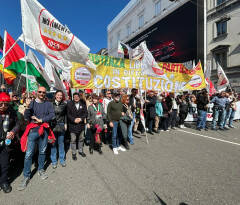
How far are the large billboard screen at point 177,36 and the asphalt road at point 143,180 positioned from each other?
18.1 m

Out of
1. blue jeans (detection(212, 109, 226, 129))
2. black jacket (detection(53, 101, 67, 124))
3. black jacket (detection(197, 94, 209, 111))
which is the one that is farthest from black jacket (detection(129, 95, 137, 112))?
blue jeans (detection(212, 109, 226, 129))

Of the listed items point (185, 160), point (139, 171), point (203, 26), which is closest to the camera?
point (139, 171)

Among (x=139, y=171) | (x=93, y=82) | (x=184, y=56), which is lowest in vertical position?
(x=139, y=171)

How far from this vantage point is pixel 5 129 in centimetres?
239

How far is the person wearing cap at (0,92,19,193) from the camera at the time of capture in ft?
7.75

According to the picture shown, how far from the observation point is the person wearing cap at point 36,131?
2.66m

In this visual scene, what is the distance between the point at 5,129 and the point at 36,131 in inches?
18.6

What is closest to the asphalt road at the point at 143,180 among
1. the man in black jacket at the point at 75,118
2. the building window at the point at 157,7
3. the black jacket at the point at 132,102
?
the man in black jacket at the point at 75,118

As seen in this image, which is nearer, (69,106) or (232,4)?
(69,106)

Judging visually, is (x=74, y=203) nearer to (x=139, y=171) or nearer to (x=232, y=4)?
(x=139, y=171)

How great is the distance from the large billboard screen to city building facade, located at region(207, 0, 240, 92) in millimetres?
2174

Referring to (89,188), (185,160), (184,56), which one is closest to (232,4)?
(184,56)

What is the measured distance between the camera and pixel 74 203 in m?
2.16

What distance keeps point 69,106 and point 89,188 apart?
75.9 inches
